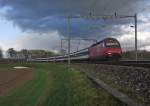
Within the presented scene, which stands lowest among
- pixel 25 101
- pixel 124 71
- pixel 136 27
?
pixel 25 101

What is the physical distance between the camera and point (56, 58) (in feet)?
406

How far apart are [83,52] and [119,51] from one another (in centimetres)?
2979

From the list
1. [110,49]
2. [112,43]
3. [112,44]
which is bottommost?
[110,49]

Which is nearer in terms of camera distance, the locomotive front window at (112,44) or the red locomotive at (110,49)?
the red locomotive at (110,49)

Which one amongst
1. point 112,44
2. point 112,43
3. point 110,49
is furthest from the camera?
point 112,43

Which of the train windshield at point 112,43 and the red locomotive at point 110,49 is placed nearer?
the red locomotive at point 110,49

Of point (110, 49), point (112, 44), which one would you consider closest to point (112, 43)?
point (112, 44)

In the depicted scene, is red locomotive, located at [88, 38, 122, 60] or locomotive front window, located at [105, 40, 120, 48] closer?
red locomotive, located at [88, 38, 122, 60]

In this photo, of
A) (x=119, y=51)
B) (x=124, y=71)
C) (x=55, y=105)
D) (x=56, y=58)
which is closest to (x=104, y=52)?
(x=119, y=51)

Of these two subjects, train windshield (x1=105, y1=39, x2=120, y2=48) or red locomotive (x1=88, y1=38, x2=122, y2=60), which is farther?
train windshield (x1=105, y1=39, x2=120, y2=48)

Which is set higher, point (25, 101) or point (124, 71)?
point (124, 71)

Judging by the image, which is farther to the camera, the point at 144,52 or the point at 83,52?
the point at 144,52

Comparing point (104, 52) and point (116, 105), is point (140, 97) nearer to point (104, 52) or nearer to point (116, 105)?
point (116, 105)

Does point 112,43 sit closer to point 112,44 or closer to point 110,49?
point 112,44
